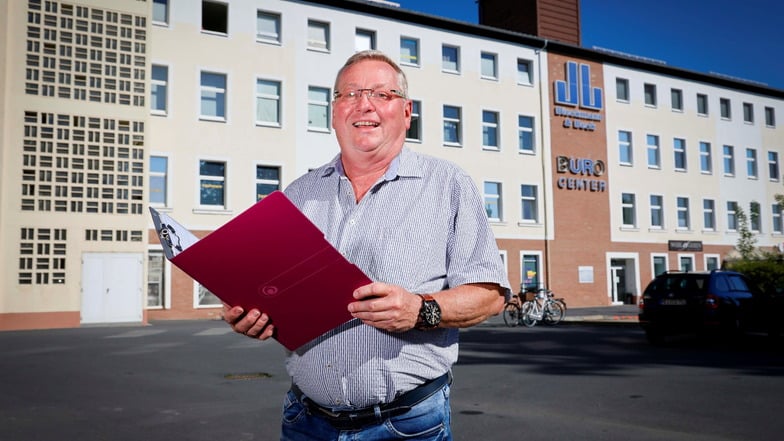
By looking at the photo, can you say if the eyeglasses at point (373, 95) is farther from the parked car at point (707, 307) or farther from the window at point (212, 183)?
the window at point (212, 183)

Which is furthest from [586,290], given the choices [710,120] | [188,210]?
[188,210]

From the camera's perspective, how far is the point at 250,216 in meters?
1.78

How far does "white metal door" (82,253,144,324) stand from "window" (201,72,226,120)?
6356 mm

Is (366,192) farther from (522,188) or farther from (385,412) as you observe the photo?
(522,188)

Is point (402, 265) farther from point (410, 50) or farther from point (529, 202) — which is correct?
point (529, 202)

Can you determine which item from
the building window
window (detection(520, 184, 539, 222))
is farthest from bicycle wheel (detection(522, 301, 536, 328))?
the building window

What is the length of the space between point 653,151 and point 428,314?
38.5 m

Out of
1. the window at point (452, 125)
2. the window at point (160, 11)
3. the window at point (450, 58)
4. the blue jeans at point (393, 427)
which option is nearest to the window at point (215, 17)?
the window at point (160, 11)

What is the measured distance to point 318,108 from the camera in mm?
28344

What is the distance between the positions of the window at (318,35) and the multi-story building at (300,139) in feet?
0.19

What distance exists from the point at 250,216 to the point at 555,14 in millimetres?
36934

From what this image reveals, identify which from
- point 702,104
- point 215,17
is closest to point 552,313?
point 215,17

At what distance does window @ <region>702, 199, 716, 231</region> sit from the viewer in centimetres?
3919

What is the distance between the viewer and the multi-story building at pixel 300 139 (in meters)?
22.1
